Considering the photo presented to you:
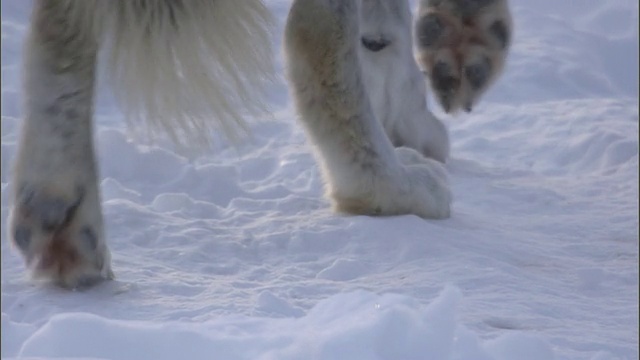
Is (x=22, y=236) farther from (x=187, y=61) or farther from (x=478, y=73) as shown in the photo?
(x=478, y=73)

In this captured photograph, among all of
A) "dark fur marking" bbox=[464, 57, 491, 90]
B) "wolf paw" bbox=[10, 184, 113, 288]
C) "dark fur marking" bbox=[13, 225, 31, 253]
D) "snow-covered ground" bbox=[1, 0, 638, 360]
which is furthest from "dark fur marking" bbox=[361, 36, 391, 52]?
"dark fur marking" bbox=[13, 225, 31, 253]

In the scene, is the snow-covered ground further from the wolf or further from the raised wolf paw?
the raised wolf paw

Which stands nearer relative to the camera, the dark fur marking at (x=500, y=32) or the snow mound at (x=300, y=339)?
the snow mound at (x=300, y=339)

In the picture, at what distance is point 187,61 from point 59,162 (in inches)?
15.8

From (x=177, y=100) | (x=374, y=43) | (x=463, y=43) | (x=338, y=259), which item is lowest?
(x=338, y=259)

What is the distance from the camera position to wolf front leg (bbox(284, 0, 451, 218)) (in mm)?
3129

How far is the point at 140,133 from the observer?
2879 mm

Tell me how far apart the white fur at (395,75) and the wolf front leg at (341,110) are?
62cm

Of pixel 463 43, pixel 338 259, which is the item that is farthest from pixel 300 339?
pixel 463 43

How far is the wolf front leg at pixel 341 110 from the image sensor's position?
10.3 ft

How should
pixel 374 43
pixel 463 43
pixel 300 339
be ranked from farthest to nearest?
pixel 374 43, pixel 463 43, pixel 300 339

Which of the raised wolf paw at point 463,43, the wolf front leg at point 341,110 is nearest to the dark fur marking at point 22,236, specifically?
the wolf front leg at point 341,110

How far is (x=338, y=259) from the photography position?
9.47 ft

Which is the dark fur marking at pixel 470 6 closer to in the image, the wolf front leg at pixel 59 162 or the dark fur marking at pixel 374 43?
the dark fur marking at pixel 374 43
